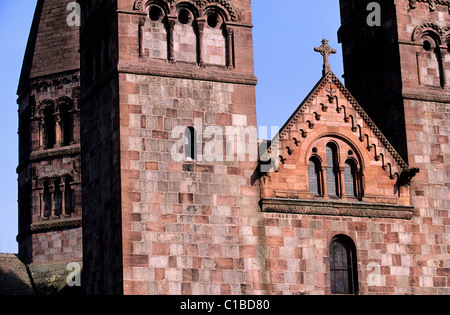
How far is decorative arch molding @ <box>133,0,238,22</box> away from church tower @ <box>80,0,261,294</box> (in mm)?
36

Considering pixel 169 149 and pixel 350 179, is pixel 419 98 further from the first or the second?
pixel 169 149

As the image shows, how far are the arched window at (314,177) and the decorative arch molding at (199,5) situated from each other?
5.94 meters

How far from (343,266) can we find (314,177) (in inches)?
134

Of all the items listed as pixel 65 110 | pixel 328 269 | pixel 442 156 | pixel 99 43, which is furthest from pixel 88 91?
pixel 65 110

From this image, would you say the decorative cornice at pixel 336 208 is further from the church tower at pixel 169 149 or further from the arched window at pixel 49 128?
the arched window at pixel 49 128

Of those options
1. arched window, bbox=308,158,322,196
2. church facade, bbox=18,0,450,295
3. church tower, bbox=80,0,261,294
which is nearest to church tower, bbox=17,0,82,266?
church facade, bbox=18,0,450,295

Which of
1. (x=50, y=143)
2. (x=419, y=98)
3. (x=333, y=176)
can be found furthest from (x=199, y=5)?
(x=50, y=143)

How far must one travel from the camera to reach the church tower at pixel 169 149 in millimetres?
35906

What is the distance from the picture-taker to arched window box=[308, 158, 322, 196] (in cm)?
3928

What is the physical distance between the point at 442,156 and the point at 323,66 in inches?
230

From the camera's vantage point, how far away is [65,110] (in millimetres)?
59312

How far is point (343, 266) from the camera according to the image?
38688 millimetres

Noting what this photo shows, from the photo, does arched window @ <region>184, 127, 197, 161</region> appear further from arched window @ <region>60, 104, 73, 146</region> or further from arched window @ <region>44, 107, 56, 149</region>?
arched window @ <region>44, 107, 56, 149</region>

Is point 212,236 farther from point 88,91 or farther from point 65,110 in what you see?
point 65,110
